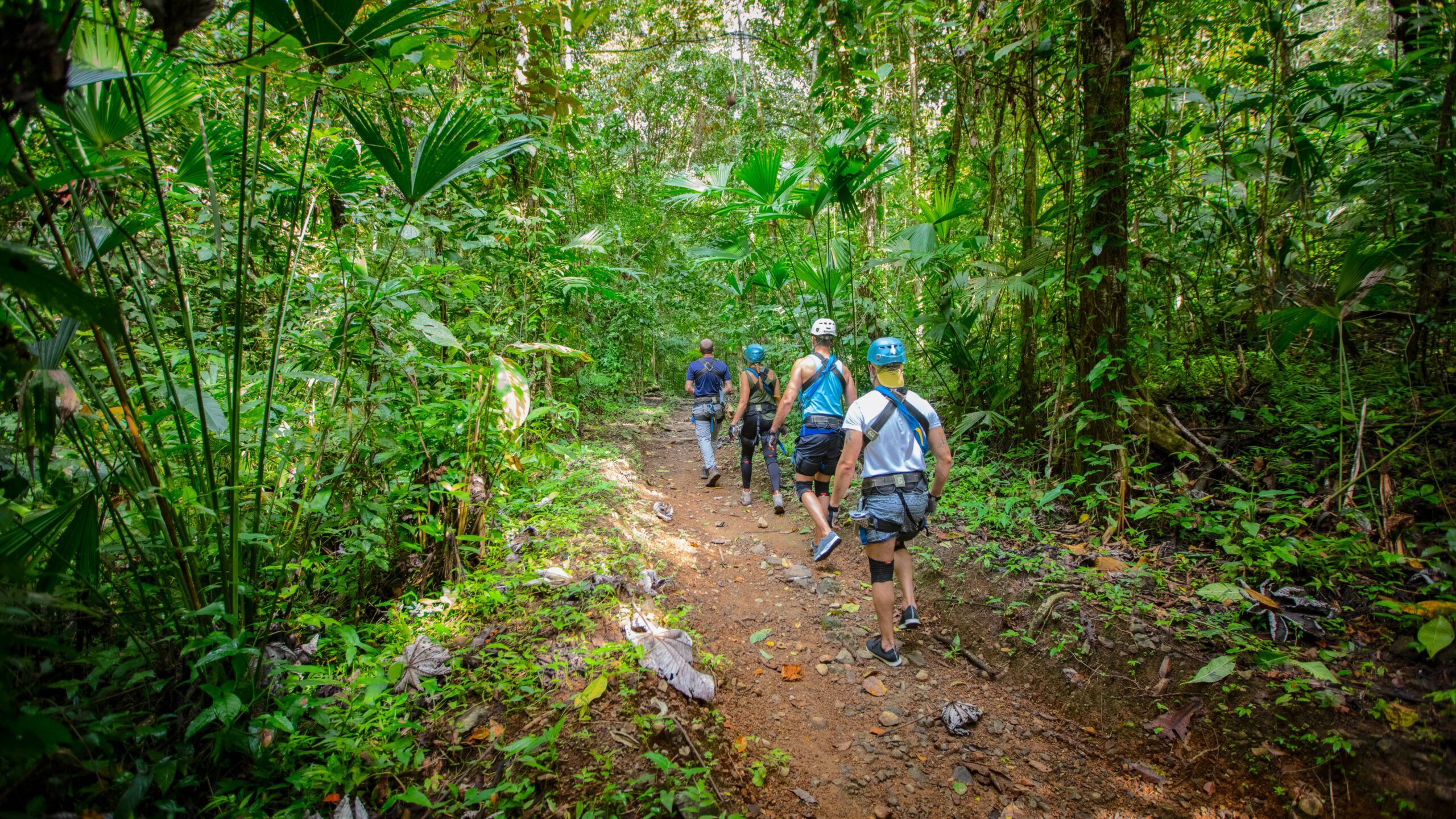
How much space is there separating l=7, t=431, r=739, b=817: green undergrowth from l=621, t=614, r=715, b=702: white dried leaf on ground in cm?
8

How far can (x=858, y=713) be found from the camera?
317 centimetres

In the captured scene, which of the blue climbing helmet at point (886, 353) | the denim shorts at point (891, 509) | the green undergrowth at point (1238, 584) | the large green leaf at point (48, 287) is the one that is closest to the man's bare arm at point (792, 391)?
the blue climbing helmet at point (886, 353)

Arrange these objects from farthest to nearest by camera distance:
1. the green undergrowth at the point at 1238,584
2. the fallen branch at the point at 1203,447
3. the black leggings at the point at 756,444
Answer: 1. the black leggings at the point at 756,444
2. the fallen branch at the point at 1203,447
3. the green undergrowth at the point at 1238,584

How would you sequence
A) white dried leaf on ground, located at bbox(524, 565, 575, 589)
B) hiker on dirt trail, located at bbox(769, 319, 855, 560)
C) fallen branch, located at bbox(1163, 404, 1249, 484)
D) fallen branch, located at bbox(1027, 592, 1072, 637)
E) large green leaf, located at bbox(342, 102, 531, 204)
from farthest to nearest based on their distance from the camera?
1. hiker on dirt trail, located at bbox(769, 319, 855, 560)
2. fallen branch, located at bbox(1163, 404, 1249, 484)
3. white dried leaf on ground, located at bbox(524, 565, 575, 589)
4. fallen branch, located at bbox(1027, 592, 1072, 637)
5. large green leaf, located at bbox(342, 102, 531, 204)

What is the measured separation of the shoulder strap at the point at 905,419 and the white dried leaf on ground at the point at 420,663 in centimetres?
273

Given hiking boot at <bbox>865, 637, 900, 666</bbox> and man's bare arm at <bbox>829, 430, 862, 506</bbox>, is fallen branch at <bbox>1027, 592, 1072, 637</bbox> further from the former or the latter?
man's bare arm at <bbox>829, 430, 862, 506</bbox>

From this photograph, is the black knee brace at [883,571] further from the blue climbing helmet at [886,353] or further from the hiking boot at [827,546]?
the blue climbing helmet at [886,353]

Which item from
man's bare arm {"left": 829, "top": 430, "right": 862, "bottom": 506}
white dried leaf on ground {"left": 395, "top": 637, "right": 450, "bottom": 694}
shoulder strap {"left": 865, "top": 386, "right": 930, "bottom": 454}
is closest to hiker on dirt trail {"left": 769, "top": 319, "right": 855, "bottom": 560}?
man's bare arm {"left": 829, "top": 430, "right": 862, "bottom": 506}

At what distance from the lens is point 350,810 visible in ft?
6.42

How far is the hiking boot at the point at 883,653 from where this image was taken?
3.52 meters

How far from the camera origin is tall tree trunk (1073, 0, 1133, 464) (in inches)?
153

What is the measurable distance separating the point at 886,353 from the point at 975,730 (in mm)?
2257

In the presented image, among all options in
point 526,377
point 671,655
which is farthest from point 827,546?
point 526,377

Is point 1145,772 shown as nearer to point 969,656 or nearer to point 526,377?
point 969,656
